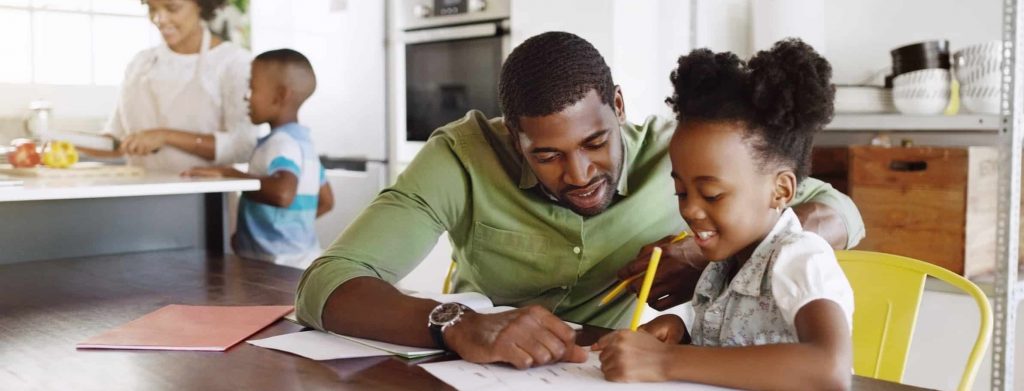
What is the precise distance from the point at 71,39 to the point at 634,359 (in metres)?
3.17

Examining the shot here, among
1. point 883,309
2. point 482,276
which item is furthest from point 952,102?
point 482,276

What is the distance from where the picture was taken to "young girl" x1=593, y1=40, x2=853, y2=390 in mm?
942

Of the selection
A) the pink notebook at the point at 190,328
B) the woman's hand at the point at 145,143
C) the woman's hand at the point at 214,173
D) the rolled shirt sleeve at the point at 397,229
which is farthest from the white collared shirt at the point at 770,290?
the woman's hand at the point at 145,143

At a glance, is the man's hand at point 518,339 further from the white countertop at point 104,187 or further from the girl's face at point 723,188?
the white countertop at point 104,187

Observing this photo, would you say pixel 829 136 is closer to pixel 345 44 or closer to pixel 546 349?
pixel 345 44

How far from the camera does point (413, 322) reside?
115 centimetres

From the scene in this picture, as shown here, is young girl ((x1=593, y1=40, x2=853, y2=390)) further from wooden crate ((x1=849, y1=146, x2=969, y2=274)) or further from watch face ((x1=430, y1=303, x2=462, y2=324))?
wooden crate ((x1=849, y1=146, x2=969, y2=274))

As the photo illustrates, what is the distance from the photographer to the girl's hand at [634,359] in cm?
95

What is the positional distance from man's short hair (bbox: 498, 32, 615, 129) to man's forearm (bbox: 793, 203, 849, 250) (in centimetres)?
35

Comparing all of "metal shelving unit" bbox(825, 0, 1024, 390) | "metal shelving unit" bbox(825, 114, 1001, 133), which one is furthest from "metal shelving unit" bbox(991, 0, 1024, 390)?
"metal shelving unit" bbox(825, 114, 1001, 133)

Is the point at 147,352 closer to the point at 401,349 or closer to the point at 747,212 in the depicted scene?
the point at 401,349

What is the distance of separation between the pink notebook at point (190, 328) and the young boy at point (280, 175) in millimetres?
1749

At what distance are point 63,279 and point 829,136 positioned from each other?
2372 mm

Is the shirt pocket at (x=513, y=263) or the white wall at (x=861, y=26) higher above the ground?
the white wall at (x=861, y=26)
